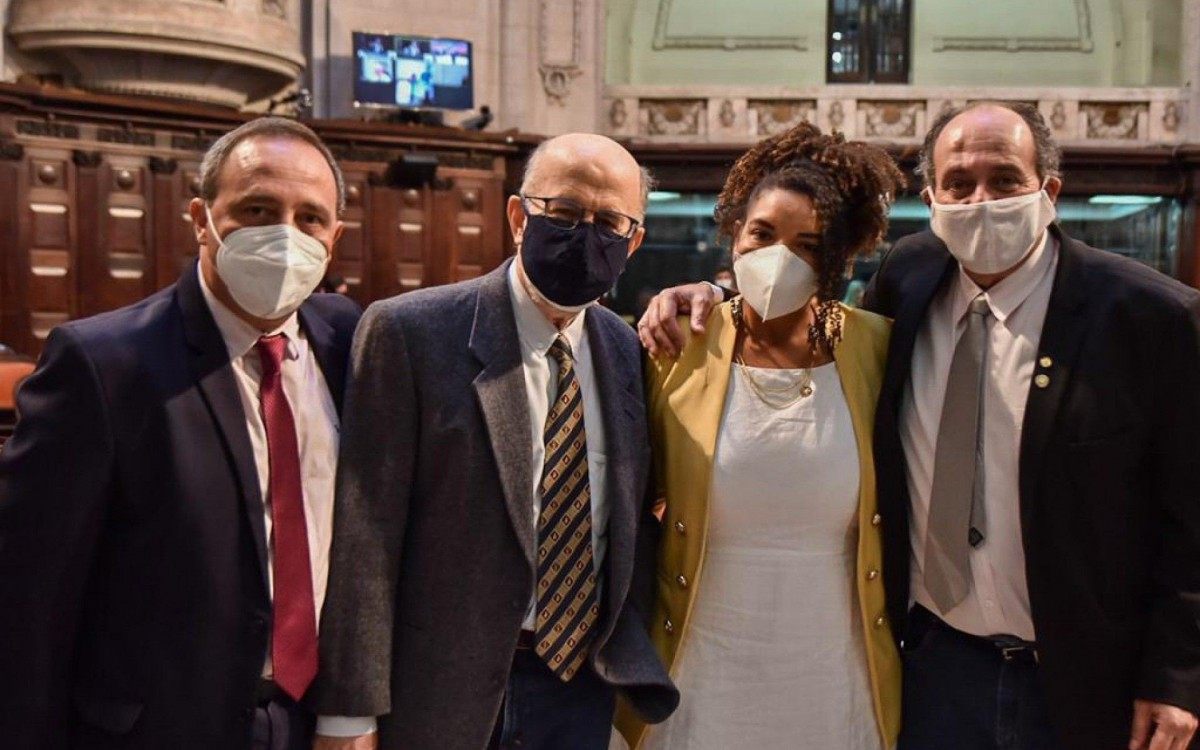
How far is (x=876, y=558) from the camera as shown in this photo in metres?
2.25

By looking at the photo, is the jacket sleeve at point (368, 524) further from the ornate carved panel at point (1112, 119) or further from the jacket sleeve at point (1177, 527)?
the ornate carved panel at point (1112, 119)

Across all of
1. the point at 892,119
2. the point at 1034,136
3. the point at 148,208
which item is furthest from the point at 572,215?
the point at 892,119

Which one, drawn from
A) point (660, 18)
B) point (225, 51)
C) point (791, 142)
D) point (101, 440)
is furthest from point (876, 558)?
point (660, 18)

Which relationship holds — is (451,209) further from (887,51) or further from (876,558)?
(876,558)

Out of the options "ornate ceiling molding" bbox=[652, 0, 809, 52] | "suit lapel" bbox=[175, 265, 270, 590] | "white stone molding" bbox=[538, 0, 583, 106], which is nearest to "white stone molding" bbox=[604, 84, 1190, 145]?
"white stone molding" bbox=[538, 0, 583, 106]

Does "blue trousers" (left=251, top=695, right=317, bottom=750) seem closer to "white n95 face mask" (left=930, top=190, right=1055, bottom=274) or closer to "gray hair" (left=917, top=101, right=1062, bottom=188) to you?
"white n95 face mask" (left=930, top=190, right=1055, bottom=274)

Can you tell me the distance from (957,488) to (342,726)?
1.17 meters

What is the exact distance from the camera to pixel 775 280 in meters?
2.19

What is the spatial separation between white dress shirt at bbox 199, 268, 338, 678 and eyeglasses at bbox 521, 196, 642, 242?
1.59 ft

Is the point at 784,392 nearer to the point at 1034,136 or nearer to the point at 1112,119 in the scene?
the point at 1034,136

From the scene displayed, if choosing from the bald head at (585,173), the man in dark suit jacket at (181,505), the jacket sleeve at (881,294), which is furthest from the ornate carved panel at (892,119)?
the man in dark suit jacket at (181,505)

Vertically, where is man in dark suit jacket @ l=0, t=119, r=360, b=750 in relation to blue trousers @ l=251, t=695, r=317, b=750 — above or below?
above

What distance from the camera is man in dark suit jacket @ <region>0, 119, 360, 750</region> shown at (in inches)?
66.2

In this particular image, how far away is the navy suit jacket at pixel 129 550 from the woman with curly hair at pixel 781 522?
85 cm
